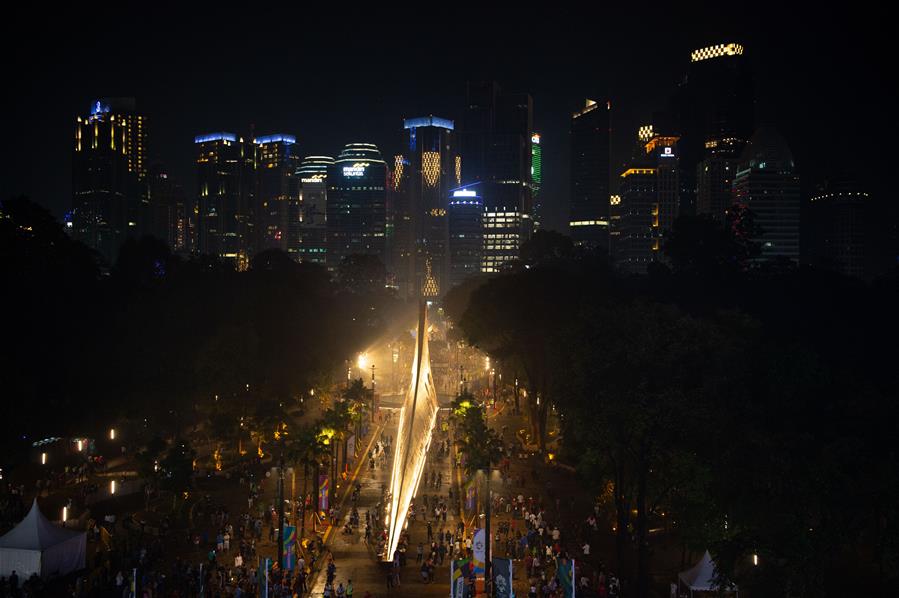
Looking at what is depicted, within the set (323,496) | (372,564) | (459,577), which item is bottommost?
(372,564)

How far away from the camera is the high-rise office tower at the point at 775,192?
179 m

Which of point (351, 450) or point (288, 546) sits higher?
point (288, 546)

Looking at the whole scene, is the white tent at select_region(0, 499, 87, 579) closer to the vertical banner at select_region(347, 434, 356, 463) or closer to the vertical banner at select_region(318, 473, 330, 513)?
the vertical banner at select_region(318, 473, 330, 513)

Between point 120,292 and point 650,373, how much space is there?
1932 inches

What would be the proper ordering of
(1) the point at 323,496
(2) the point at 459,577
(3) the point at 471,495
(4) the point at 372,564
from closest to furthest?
(2) the point at 459,577, (4) the point at 372,564, (1) the point at 323,496, (3) the point at 471,495

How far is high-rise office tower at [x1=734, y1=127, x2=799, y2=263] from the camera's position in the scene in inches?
7052

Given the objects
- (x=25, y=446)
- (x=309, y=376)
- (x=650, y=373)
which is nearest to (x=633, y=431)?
(x=650, y=373)

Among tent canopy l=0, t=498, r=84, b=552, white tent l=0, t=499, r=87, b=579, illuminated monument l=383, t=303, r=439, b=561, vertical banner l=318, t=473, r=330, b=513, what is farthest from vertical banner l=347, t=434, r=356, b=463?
tent canopy l=0, t=498, r=84, b=552

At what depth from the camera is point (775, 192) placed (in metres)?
180

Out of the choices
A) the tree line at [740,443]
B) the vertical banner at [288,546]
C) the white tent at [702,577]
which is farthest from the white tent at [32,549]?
the white tent at [702,577]

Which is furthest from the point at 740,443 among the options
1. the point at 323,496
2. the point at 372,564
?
the point at 323,496

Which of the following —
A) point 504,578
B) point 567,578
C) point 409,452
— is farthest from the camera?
point 409,452

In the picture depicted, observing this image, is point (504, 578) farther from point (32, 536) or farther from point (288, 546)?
point (32, 536)

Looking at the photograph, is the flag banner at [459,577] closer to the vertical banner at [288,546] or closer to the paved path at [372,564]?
the paved path at [372,564]
